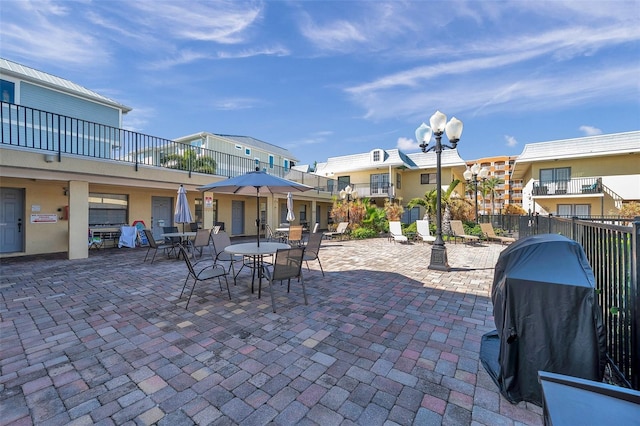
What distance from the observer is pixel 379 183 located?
22.6 m

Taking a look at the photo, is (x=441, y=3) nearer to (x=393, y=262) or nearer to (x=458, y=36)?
(x=458, y=36)

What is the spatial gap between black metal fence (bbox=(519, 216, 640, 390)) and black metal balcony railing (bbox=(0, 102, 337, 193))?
1084cm

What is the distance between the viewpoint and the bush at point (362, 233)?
13773mm

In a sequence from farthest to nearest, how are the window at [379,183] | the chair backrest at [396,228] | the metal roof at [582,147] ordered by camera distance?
the window at [379,183] < the metal roof at [582,147] < the chair backrest at [396,228]

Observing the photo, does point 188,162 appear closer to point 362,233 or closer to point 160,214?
point 160,214

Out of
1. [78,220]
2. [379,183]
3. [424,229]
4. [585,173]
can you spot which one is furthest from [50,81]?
[585,173]

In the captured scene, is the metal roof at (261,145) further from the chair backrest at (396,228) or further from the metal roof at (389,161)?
the chair backrest at (396,228)

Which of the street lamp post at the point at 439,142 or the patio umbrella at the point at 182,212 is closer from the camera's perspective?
the street lamp post at the point at 439,142

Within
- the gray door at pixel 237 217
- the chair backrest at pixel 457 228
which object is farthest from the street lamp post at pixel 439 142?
the gray door at pixel 237 217

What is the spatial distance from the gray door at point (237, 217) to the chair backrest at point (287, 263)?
472 inches

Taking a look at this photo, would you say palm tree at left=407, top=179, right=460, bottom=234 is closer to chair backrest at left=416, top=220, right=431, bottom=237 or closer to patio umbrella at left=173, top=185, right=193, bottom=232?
chair backrest at left=416, top=220, right=431, bottom=237

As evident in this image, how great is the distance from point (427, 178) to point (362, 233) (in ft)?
42.1

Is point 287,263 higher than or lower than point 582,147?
lower

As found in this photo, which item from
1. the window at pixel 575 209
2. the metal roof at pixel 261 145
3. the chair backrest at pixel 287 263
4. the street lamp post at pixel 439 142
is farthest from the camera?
the metal roof at pixel 261 145
